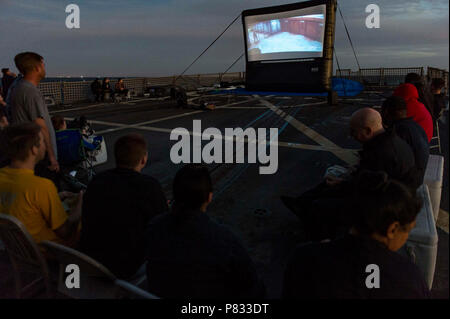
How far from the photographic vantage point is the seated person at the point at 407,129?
3756 mm

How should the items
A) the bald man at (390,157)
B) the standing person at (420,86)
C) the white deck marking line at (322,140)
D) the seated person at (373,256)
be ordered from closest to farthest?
the seated person at (373,256) → the bald man at (390,157) → the standing person at (420,86) → the white deck marking line at (322,140)

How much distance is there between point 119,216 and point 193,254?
805 millimetres

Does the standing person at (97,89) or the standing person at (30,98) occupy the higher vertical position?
the standing person at (97,89)

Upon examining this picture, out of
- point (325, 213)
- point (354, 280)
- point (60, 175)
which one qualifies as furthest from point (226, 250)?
point (60, 175)

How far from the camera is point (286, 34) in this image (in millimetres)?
16047

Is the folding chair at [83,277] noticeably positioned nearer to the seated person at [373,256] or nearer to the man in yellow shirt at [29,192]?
the man in yellow shirt at [29,192]

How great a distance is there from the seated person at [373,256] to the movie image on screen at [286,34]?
15.1m

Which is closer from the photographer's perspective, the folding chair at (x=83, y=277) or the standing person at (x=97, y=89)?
the folding chair at (x=83, y=277)

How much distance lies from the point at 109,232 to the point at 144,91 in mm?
25375

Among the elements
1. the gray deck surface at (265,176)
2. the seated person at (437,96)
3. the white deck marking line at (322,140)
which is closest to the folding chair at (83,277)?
the gray deck surface at (265,176)

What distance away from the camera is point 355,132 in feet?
11.8

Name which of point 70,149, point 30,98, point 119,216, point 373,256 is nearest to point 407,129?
point 373,256
